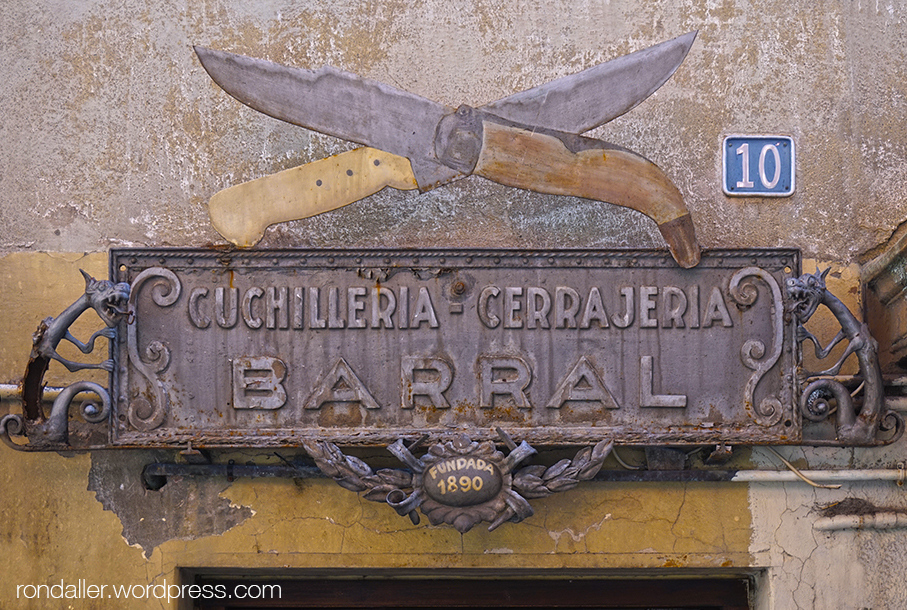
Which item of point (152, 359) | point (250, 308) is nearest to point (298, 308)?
point (250, 308)

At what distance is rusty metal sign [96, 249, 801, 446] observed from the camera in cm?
370

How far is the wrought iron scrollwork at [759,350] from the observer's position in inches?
146

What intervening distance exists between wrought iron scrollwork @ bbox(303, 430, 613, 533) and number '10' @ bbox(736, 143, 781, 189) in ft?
4.72

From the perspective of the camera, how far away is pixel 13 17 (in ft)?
13.8

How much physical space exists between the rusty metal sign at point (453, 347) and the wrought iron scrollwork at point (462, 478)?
9cm

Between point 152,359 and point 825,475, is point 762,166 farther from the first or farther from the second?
point 152,359

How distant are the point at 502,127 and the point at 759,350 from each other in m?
1.40

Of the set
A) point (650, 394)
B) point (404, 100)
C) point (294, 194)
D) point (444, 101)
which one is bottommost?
point (650, 394)

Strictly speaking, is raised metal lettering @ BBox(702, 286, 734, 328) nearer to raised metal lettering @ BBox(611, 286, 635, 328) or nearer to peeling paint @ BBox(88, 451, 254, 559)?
raised metal lettering @ BBox(611, 286, 635, 328)

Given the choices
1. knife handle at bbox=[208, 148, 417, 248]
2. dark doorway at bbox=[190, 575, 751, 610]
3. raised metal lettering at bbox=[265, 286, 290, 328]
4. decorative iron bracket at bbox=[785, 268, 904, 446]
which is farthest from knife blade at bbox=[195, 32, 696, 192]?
dark doorway at bbox=[190, 575, 751, 610]

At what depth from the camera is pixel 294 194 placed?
149 inches

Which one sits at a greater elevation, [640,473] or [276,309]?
[276,309]

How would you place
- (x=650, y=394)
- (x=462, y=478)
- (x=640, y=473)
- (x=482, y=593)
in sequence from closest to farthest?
(x=462, y=478), (x=650, y=394), (x=640, y=473), (x=482, y=593)

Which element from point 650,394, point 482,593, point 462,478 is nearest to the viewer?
point 462,478
